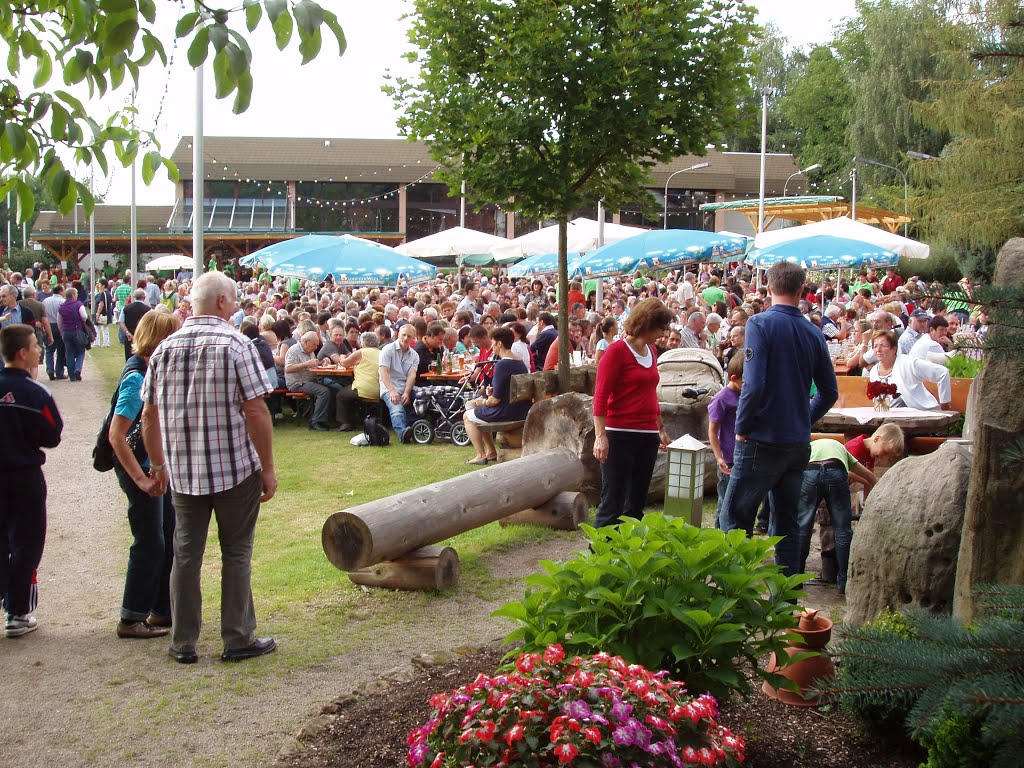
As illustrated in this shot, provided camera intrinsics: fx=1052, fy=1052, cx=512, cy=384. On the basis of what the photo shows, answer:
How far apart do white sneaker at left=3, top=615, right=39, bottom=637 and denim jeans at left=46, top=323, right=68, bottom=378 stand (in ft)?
49.8

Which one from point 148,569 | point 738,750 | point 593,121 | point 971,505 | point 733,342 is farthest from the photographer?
point 733,342

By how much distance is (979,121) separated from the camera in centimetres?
3031

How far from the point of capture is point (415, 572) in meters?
6.66

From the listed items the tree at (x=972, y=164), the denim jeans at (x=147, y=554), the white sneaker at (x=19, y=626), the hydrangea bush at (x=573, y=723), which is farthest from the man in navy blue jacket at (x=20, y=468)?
the tree at (x=972, y=164)

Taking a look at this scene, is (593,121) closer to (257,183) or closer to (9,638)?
(9,638)

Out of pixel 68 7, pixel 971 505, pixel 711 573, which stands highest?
pixel 68 7

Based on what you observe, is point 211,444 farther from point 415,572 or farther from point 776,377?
point 776,377

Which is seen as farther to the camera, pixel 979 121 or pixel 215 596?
pixel 979 121

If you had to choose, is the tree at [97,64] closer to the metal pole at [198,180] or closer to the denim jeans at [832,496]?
the denim jeans at [832,496]

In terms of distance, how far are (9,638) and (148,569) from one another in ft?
2.91

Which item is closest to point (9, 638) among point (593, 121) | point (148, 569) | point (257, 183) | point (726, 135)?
point (148, 569)

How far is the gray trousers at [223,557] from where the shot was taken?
530 cm

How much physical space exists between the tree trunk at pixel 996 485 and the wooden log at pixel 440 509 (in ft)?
11.3

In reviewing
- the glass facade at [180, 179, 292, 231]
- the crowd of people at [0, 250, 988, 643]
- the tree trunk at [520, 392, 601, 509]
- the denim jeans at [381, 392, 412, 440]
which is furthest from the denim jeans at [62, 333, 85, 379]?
the glass facade at [180, 179, 292, 231]
